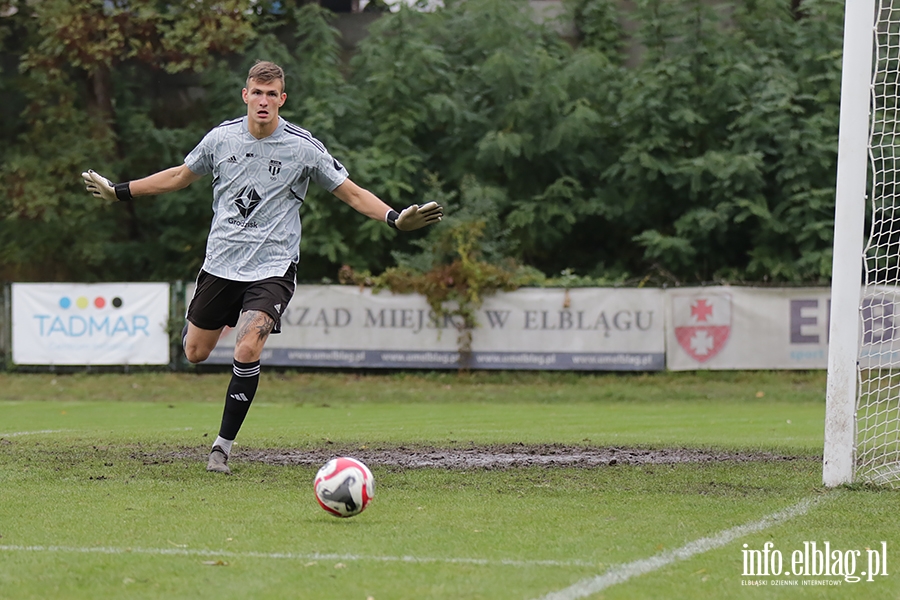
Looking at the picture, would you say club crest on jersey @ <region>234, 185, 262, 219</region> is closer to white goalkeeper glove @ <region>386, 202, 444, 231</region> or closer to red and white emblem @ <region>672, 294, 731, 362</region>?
white goalkeeper glove @ <region>386, 202, 444, 231</region>

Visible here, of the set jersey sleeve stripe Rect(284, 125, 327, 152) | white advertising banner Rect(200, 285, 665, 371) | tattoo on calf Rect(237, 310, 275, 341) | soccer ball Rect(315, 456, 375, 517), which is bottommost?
white advertising banner Rect(200, 285, 665, 371)

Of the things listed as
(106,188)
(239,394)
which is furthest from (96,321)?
(239,394)

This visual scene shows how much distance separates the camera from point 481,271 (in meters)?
21.8

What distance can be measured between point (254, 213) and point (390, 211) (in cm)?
97

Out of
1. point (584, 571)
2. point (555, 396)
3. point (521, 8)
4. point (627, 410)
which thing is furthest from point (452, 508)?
point (521, 8)

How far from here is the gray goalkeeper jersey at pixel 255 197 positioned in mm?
7824

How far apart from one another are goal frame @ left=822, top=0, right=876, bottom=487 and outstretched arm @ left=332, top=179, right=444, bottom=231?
8.09 ft

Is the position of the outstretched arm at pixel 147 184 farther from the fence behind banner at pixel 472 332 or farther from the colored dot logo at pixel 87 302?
the colored dot logo at pixel 87 302

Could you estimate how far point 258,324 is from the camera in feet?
24.9

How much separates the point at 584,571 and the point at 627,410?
13.2 metres

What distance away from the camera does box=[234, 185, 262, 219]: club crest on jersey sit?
7.85m

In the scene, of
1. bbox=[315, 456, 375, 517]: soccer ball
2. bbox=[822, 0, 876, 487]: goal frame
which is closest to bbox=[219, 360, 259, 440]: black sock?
bbox=[315, 456, 375, 517]: soccer ball

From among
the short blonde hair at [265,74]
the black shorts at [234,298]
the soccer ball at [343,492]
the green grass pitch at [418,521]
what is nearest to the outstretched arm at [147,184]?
the black shorts at [234,298]

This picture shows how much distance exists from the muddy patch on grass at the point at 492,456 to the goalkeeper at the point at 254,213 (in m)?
0.90
